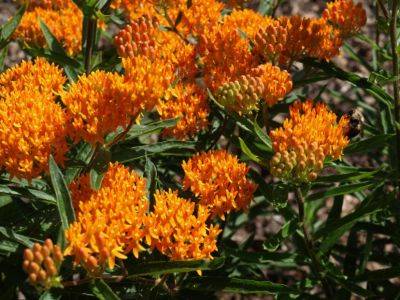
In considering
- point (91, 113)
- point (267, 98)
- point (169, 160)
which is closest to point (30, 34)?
point (169, 160)

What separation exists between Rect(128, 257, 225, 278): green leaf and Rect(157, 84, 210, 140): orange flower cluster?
107 centimetres

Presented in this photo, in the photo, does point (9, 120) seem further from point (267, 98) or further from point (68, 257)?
point (267, 98)

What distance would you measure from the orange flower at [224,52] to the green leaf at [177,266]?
1.37m

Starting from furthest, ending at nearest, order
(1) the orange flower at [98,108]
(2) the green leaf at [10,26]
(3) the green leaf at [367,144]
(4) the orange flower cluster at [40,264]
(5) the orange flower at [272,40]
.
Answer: (5) the orange flower at [272,40] < (2) the green leaf at [10,26] < (3) the green leaf at [367,144] < (1) the orange flower at [98,108] < (4) the orange flower cluster at [40,264]

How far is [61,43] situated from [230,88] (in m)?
1.79

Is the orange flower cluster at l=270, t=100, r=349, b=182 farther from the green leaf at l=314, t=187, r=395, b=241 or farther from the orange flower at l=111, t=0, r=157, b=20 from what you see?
the orange flower at l=111, t=0, r=157, b=20

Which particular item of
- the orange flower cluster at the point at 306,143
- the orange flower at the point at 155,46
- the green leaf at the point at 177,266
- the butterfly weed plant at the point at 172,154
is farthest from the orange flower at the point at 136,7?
the green leaf at the point at 177,266

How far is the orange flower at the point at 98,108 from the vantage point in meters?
2.99

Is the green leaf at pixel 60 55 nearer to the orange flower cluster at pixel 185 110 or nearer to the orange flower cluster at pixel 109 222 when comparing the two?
the orange flower cluster at pixel 185 110

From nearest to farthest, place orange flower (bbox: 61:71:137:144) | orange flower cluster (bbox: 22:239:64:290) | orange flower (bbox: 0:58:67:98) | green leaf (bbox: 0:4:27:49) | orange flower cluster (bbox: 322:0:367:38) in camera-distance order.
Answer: orange flower cluster (bbox: 22:239:64:290), orange flower (bbox: 61:71:137:144), orange flower (bbox: 0:58:67:98), green leaf (bbox: 0:4:27:49), orange flower cluster (bbox: 322:0:367:38)

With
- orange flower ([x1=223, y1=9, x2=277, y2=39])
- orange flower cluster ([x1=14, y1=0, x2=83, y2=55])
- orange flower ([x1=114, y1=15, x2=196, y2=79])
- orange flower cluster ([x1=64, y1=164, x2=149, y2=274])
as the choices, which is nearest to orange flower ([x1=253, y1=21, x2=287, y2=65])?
orange flower ([x1=223, y1=9, x2=277, y2=39])

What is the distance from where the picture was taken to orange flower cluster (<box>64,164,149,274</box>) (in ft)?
8.19

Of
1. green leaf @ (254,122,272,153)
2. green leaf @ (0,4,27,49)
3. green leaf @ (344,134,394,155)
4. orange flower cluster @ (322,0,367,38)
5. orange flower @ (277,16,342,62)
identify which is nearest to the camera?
green leaf @ (254,122,272,153)

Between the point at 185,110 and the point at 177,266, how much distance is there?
4.02ft
